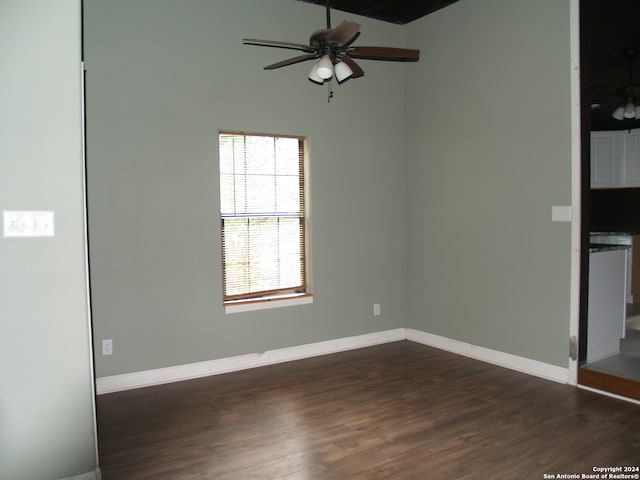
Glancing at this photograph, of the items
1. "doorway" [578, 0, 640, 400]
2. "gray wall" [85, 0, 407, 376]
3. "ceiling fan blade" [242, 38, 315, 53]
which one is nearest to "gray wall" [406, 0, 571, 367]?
"doorway" [578, 0, 640, 400]

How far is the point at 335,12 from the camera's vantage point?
173 inches

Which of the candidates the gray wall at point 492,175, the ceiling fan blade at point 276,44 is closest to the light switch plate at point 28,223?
the ceiling fan blade at point 276,44

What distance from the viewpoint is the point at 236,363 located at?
13.1ft

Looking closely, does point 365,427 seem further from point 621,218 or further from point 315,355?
point 621,218

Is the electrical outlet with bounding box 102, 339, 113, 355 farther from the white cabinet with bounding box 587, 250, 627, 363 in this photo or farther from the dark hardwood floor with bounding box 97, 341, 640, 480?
the white cabinet with bounding box 587, 250, 627, 363

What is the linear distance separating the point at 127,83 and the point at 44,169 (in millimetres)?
1649

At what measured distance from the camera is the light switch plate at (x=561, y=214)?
349cm

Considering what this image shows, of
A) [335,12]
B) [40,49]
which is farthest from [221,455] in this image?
[335,12]

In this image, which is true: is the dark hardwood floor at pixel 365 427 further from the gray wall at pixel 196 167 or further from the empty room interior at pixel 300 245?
the gray wall at pixel 196 167

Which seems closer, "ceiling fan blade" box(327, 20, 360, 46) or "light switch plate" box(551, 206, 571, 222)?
"ceiling fan blade" box(327, 20, 360, 46)

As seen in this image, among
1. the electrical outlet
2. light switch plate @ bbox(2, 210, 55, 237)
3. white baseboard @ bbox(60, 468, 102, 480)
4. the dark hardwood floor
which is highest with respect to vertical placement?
light switch plate @ bbox(2, 210, 55, 237)

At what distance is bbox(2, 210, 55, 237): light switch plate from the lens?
6.79 ft

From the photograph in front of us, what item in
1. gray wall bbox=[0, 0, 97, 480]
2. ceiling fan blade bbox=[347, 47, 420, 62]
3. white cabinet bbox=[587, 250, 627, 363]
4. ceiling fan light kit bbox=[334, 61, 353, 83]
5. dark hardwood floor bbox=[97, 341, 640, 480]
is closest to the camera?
gray wall bbox=[0, 0, 97, 480]

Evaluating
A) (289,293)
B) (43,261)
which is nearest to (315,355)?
(289,293)
